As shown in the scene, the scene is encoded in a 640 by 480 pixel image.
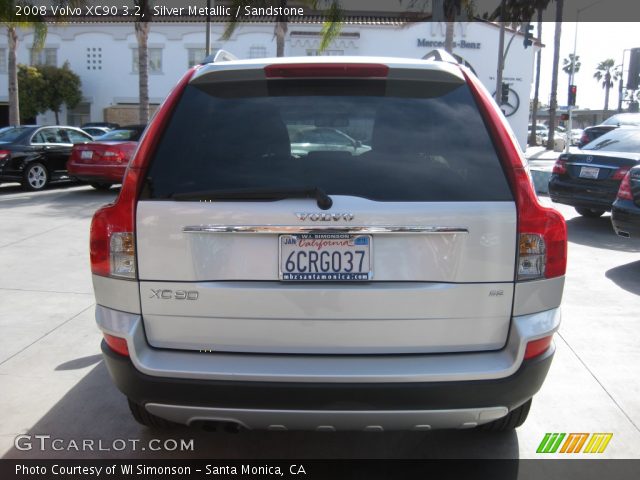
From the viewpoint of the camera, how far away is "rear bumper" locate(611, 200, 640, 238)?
698cm

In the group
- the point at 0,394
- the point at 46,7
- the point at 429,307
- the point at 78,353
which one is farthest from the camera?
the point at 46,7

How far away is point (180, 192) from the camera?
2514 millimetres

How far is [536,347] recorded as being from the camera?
2572 millimetres

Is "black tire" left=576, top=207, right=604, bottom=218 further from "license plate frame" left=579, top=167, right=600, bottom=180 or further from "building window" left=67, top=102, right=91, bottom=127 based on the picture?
"building window" left=67, top=102, right=91, bottom=127

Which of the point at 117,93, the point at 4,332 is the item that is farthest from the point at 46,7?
the point at 4,332

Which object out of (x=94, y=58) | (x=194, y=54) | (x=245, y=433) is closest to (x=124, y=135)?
(x=245, y=433)

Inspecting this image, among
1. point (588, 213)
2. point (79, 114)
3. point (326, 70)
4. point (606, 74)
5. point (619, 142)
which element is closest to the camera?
point (326, 70)

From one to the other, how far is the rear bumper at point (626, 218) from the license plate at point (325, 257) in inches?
221

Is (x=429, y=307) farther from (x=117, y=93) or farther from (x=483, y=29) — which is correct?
(x=117, y=93)

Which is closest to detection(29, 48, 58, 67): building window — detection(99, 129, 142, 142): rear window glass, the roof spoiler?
detection(99, 129, 142, 142): rear window glass

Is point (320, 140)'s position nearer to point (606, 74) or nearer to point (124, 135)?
point (124, 135)

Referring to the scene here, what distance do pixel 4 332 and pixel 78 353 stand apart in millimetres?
847

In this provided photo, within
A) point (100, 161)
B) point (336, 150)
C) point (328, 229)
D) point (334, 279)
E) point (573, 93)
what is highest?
point (573, 93)

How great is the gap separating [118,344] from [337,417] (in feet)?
3.16
